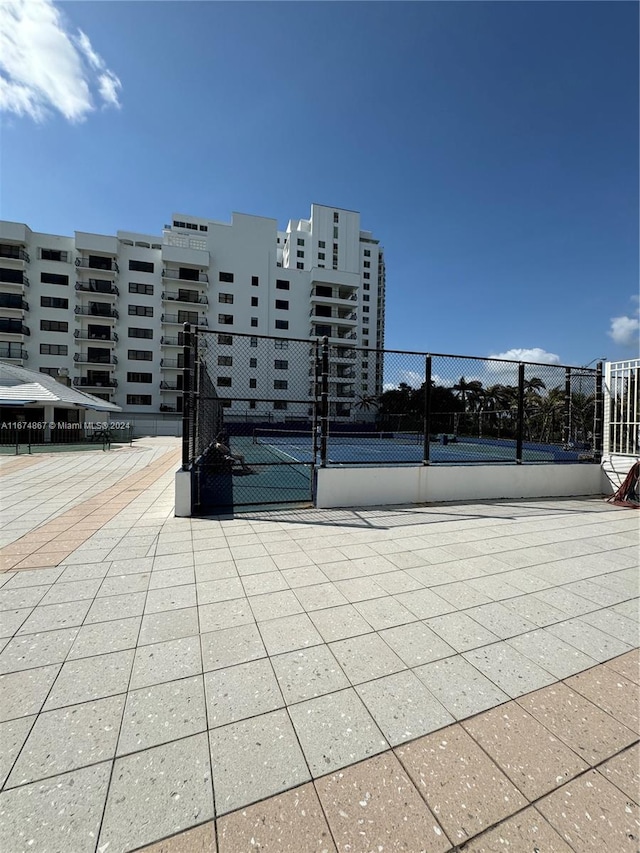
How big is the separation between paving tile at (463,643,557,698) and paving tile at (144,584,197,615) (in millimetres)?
2107

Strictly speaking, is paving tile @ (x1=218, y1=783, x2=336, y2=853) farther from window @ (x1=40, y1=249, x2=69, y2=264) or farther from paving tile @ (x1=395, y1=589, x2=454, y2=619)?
window @ (x1=40, y1=249, x2=69, y2=264)

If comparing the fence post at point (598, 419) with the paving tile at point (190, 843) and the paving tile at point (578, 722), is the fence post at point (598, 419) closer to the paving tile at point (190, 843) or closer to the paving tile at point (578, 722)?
the paving tile at point (578, 722)

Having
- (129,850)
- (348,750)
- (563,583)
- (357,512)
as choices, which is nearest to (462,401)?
(357,512)

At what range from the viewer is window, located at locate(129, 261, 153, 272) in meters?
41.7

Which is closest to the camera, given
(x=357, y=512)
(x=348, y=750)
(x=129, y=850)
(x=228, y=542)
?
(x=129, y=850)

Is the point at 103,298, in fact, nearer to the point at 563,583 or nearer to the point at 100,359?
the point at 100,359

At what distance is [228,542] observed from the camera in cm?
431

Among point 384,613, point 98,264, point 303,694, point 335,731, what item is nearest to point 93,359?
point 98,264

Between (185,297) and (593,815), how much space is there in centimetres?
4682

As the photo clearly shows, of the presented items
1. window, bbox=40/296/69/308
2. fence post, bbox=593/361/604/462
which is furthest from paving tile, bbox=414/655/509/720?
window, bbox=40/296/69/308

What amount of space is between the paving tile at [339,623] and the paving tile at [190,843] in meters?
1.26

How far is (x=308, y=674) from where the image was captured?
216 centimetres

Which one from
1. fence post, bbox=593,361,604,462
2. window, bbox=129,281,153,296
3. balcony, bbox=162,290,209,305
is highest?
window, bbox=129,281,153,296

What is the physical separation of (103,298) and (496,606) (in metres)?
47.8
